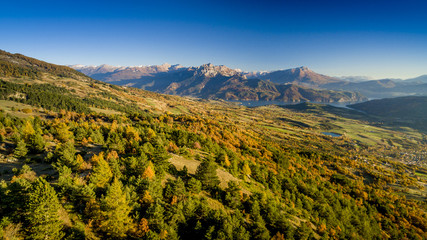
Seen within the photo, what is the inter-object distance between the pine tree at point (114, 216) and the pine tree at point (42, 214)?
4.51m

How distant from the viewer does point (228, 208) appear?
35281 mm

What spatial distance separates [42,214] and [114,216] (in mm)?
7104

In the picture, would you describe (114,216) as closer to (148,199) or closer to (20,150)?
(148,199)

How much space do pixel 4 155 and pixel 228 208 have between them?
50.9 m

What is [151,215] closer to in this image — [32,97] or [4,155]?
[4,155]

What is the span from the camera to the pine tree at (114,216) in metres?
20.8

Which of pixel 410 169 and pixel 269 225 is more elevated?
pixel 269 225

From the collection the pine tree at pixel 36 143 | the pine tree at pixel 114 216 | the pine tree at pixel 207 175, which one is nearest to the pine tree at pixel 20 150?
the pine tree at pixel 36 143

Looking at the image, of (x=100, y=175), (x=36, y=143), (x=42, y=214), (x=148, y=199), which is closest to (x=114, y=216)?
(x=148, y=199)

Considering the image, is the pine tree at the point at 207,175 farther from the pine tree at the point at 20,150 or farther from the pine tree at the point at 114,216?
the pine tree at the point at 20,150

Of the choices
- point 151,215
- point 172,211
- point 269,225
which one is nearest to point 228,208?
point 269,225

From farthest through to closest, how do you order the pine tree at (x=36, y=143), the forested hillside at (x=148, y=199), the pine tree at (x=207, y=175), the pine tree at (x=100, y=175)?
1. the pine tree at (x=36, y=143)
2. the pine tree at (x=207, y=175)
3. the pine tree at (x=100, y=175)
4. the forested hillside at (x=148, y=199)

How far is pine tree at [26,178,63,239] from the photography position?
17797mm

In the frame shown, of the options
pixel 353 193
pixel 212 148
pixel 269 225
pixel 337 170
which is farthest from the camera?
pixel 337 170
